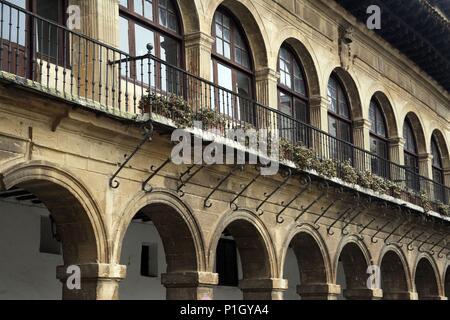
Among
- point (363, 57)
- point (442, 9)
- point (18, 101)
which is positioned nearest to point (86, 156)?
point (18, 101)

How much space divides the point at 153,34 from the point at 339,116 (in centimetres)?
663

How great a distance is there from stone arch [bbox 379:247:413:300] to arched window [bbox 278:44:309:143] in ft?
14.5

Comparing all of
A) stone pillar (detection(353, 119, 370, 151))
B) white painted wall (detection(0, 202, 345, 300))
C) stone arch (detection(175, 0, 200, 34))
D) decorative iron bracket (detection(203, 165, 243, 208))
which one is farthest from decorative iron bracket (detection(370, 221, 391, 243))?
stone arch (detection(175, 0, 200, 34))

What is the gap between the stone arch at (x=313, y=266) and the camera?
50.2 ft

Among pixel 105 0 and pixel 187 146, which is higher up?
pixel 105 0

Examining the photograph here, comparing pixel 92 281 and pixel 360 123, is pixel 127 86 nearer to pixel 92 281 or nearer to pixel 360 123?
pixel 92 281

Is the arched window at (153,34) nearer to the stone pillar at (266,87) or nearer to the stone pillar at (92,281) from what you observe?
the stone pillar at (266,87)

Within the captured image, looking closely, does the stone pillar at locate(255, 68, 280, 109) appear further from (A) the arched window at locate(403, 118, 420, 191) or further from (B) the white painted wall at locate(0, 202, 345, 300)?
(A) the arched window at locate(403, 118, 420, 191)

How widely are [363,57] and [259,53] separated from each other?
15.7 ft

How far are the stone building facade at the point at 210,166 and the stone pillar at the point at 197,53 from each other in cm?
3

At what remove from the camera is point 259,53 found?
49.5 feet

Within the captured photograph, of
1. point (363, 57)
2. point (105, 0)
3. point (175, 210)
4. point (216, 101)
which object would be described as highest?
point (363, 57)
